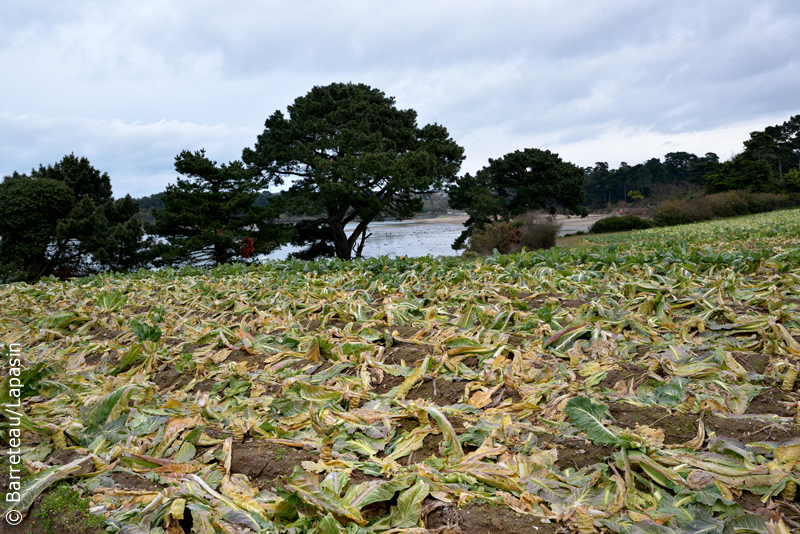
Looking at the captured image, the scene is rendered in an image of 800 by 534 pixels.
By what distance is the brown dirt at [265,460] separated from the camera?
1632 mm

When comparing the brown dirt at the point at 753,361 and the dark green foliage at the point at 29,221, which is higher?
the dark green foliage at the point at 29,221

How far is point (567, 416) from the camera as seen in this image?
182cm

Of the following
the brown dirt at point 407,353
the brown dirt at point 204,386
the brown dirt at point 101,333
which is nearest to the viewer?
the brown dirt at point 204,386

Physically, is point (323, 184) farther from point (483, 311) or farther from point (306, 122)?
point (483, 311)

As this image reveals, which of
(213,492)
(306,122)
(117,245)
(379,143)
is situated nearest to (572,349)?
(213,492)

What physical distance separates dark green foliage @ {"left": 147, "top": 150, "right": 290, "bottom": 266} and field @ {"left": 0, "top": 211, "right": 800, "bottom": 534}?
1632cm

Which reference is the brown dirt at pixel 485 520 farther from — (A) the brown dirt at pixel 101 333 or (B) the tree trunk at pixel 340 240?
(B) the tree trunk at pixel 340 240

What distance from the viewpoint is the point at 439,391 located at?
218cm

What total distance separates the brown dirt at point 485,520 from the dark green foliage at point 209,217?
19101 millimetres

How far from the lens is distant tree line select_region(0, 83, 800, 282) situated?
1952 centimetres

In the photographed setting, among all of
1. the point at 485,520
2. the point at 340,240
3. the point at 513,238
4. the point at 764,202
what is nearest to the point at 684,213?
the point at 764,202

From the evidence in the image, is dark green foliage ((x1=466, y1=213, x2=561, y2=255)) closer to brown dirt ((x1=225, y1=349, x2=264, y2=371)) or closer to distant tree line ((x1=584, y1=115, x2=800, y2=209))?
brown dirt ((x1=225, y1=349, x2=264, y2=371))

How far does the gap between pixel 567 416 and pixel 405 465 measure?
2.14 feet

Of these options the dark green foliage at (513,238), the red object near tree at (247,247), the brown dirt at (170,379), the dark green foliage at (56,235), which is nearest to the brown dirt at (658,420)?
the brown dirt at (170,379)
